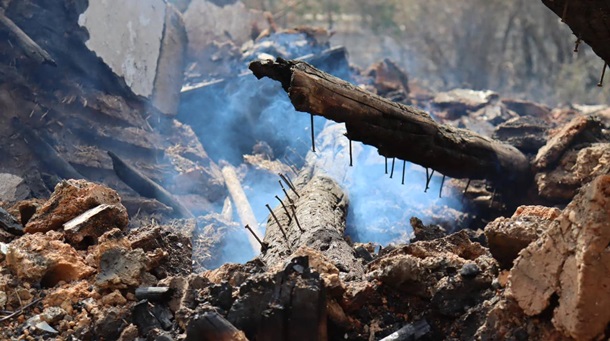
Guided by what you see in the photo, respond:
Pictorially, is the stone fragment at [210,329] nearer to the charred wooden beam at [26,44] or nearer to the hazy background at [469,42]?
the charred wooden beam at [26,44]

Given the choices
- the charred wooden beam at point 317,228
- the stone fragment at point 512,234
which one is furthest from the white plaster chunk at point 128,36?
the stone fragment at point 512,234

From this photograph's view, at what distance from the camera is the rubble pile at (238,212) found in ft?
11.5

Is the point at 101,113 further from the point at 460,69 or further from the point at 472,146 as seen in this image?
the point at 460,69

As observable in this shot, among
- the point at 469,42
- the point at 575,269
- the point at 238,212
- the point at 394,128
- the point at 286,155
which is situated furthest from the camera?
the point at 469,42

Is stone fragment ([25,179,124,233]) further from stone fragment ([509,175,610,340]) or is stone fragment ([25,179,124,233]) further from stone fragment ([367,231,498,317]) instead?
stone fragment ([509,175,610,340])

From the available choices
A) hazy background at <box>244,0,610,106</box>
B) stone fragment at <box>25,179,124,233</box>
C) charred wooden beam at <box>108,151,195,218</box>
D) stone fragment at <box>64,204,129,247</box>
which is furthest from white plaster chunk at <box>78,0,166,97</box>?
hazy background at <box>244,0,610,106</box>

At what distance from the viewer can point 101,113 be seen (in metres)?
8.88

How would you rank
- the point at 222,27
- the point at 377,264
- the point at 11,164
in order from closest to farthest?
the point at 377,264
the point at 11,164
the point at 222,27

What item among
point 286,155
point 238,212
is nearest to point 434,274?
point 238,212

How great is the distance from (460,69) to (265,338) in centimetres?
1566

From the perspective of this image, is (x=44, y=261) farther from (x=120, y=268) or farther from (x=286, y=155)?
(x=286, y=155)

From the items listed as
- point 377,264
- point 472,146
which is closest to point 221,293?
point 377,264

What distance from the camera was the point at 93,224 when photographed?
488cm

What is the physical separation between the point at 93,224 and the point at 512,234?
2.98m
